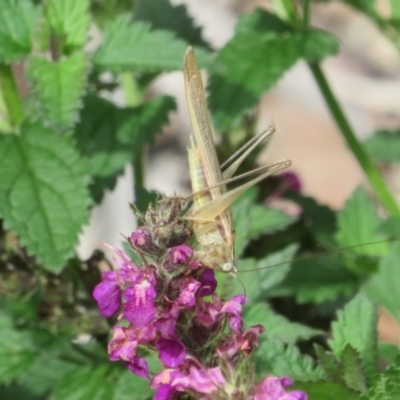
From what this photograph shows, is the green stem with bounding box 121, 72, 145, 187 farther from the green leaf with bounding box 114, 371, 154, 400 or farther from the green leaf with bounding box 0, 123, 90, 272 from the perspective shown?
the green leaf with bounding box 114, 371, 154, 400

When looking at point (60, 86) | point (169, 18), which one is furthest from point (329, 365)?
point (169, 18)

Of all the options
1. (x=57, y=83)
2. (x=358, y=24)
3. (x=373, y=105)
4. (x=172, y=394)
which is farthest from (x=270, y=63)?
(x=358, y=24)

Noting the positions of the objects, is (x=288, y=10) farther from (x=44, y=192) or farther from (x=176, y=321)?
(x=176, y=321)

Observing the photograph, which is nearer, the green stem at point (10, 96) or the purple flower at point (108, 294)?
the purple flower at point (108, 294)

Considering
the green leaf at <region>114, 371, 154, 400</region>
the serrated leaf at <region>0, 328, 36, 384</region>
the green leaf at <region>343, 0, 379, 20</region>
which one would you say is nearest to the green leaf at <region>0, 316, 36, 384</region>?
the serrated leaf at <region>0, 328, 36, 384</region>

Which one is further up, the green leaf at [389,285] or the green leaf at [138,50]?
the green leaf at [138,50]

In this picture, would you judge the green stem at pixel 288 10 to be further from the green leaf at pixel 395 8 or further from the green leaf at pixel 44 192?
the green leaf at pixel 44 192

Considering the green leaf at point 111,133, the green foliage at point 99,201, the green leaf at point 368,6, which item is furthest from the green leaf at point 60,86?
the green leaf at point 368,6

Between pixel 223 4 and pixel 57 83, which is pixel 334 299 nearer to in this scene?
pixel 57 83
